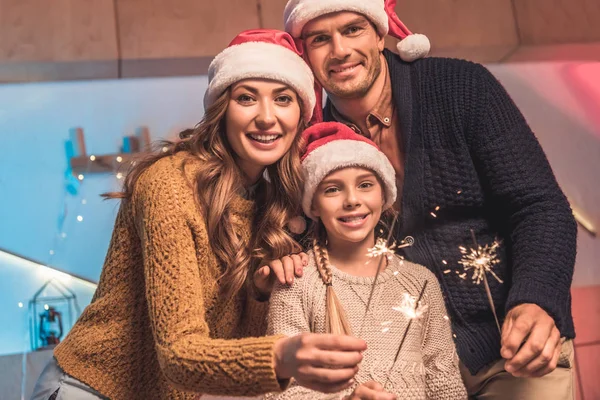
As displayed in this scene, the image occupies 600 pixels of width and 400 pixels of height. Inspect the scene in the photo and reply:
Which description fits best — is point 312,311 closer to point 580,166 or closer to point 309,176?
point 309,176

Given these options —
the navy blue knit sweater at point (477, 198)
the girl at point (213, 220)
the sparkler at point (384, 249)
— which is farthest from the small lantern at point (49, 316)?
the sparkler at point (384, 249)

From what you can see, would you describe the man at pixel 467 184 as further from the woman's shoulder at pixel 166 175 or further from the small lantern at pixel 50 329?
the small lantern at pixel 50 329

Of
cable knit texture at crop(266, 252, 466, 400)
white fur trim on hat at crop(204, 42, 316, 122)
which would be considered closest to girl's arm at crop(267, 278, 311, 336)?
cable knit texture at crop(266, 252, 466, 400)

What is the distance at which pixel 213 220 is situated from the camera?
3.03 feet

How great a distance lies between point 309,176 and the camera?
867mm

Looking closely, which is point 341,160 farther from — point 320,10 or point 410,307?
point 320,10

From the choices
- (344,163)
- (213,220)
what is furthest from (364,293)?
(213,220)

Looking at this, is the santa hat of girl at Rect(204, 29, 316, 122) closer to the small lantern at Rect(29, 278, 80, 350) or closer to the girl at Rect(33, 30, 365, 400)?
the girl at Rect(33, 30, 365, 400)

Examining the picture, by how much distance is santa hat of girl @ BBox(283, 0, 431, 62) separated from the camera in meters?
1.06

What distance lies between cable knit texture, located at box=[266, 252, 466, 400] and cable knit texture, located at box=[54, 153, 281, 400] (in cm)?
6

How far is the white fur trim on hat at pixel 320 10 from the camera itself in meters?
1.06

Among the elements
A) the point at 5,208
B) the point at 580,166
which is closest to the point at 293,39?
the point at 580,166

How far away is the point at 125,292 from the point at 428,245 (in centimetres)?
36

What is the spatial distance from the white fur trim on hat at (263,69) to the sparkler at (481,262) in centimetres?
26
